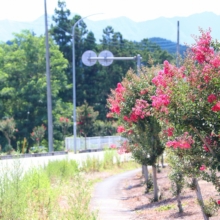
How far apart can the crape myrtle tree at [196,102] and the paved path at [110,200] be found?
208 cm

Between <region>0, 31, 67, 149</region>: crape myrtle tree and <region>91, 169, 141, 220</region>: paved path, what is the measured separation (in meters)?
31.9

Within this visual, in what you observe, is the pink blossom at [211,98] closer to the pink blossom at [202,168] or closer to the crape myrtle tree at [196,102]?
the crape myrtle tree at [196,102]

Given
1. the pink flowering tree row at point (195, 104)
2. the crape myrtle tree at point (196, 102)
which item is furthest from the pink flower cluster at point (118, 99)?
A: the crape myrtle tree at point (196, 102)

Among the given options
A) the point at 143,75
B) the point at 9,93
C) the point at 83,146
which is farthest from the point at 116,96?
the point at 9,93

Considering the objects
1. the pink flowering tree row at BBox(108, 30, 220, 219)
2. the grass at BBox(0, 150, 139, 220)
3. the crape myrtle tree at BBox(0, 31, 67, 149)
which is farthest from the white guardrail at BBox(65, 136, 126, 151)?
the pink flowering tree row at BBox(108, 30, 220, 219)

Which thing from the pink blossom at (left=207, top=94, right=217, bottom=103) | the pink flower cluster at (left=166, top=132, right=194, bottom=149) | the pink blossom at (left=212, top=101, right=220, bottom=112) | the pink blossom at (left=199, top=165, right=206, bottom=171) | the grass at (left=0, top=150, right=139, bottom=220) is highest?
the pink blossom at (left=207, top=94, right=217, bottom=103)

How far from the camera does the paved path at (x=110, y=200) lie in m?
13.3

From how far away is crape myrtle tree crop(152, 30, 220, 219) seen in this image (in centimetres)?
808

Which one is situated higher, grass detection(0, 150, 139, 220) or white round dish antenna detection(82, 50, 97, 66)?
white round dish antenna detection(82, 50, 97, 66)

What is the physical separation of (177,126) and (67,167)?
1313 centimetres

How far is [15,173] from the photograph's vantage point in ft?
35.0

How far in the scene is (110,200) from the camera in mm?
16922

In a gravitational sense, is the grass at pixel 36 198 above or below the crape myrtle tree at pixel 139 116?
below

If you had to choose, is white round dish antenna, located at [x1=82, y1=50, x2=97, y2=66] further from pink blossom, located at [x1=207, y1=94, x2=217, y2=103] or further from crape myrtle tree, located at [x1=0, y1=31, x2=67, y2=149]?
crape myrtle tree, located at [x1=0, y1=31, x2=67, y2=149]
